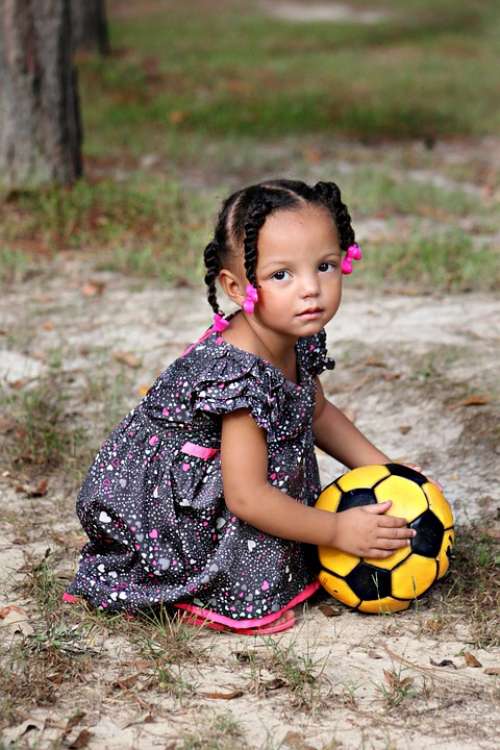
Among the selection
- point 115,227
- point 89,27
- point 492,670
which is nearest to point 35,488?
point 492,670

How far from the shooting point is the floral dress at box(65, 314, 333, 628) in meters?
3.52

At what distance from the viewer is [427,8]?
23.3 metres

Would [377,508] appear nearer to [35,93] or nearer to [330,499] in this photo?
[330,499]

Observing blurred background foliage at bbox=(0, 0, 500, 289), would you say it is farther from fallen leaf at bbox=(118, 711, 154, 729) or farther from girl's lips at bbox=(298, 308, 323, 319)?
fallen leaf at bbox=(118, 711, 154, 729)

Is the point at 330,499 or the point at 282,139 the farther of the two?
the point at 282,139

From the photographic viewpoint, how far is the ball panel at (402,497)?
355 cm

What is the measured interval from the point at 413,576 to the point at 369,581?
0.44ft

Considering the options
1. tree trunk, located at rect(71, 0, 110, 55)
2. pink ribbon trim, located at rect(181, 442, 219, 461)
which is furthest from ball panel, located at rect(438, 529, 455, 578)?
tree trunk, located at rect(71, 0, 110, 55)

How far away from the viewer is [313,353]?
368cm

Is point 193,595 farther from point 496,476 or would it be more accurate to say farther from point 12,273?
point 12,273

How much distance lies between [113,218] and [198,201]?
77cm

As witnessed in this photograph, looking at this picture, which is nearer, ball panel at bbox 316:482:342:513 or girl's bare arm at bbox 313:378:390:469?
ball panel at bbox 316:482:342:513

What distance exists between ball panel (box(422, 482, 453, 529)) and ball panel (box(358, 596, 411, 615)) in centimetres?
27

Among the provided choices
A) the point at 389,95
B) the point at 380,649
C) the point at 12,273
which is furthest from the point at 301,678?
the point at 389,95
